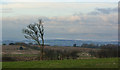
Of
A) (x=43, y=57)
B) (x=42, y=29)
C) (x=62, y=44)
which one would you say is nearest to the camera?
(x=42, y=29)

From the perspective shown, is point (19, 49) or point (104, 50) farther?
point (19, 49)

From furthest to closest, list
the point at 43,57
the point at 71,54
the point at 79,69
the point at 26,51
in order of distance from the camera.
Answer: the point at 26,51 < the point at 71,54 < the point at 43,57 < the point at 79,69

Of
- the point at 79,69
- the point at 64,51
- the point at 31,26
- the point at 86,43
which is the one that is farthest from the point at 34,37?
the point at 79,69

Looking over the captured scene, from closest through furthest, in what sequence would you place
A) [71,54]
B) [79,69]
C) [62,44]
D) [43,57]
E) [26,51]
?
[79,69]
[43,57]
[71,54]
[26,51]
[62,44]

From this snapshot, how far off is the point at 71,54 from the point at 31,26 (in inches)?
459

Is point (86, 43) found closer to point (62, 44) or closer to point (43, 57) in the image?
point (62, 44)

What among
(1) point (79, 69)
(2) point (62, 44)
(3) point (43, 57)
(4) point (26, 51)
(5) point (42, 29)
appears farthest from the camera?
(2) point (62, 44)

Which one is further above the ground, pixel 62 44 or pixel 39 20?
pixel 39 20

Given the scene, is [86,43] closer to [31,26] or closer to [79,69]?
[31,26]

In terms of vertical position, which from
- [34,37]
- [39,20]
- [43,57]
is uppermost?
[39,20]

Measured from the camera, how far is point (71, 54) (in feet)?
145

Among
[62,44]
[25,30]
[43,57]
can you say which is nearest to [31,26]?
[25,30]

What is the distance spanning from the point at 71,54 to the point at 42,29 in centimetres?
1026

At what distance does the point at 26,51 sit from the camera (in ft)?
165
